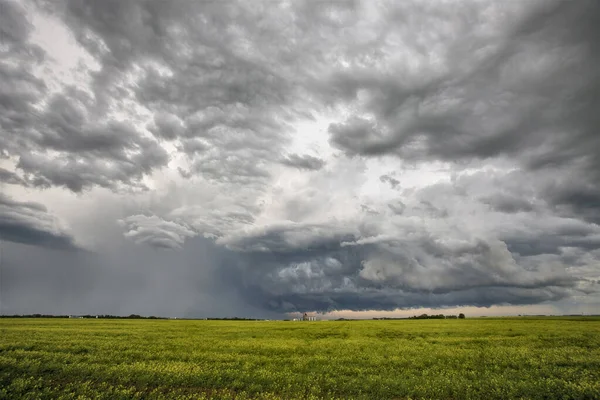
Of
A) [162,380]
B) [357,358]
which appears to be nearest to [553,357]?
[357,358]

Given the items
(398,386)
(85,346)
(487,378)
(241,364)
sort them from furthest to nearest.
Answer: (85,346)
(241,364)
(487,378)
(398,386)

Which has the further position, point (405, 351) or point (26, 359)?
point (405, 351)

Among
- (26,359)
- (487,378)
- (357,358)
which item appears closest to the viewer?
(487,378)

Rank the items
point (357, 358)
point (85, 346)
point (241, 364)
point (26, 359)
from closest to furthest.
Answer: point (26, 359) → point (241, 364) → point (357, 358) → point (85, 346)

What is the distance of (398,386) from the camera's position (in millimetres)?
22719

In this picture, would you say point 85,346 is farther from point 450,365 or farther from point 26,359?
point 450,365

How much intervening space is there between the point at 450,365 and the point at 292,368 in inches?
534

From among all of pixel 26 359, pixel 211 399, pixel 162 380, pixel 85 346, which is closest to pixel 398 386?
pixel 211 399

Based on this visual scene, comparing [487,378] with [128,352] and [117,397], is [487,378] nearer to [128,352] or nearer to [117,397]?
[117,397]

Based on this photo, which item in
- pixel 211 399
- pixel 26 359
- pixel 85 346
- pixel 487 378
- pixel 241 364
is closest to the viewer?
pixel 211 399

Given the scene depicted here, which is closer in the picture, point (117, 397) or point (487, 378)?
point (117, 397)

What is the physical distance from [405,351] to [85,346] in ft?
106

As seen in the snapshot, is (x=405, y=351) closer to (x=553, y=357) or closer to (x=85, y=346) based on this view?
(x=553, y=357)

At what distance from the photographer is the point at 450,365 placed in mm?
29234
